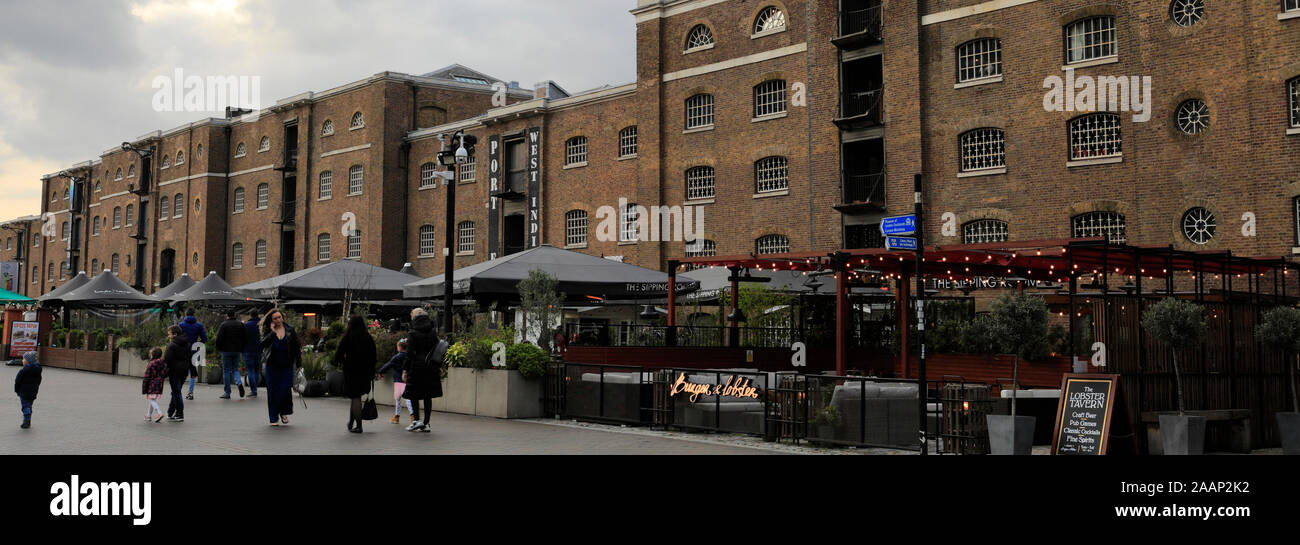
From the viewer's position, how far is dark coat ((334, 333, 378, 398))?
13.5m

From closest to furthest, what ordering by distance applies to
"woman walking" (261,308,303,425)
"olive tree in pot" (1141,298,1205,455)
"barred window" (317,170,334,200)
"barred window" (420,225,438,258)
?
1. "olive tree in pot" (1141,298,1205,455)
2. "woman walking" (261,308,303,425)
3. "barred window" (420,225,438,258)
4. "barred window" (317,170,334,200)

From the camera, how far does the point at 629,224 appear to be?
1460 inches

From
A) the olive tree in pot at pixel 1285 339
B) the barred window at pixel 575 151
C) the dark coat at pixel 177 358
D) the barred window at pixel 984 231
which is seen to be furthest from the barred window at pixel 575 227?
the olive tree in pot at pixel 1285 339

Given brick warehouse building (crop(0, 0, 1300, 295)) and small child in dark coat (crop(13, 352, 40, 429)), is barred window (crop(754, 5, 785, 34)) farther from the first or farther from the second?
small child in dark coat (crop(13, 352, 40, 429))

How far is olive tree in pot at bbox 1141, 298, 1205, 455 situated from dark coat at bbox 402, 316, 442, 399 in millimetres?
8781

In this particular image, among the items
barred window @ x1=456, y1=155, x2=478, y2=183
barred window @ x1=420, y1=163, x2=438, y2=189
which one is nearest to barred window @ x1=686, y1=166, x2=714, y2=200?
barred window @ x1=456, y1=155, x2=478, y2=183

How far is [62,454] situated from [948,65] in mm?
24014

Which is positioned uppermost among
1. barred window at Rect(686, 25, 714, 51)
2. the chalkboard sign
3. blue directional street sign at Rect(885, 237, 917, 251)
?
barred window at Rect(686, 25, 714, 51)

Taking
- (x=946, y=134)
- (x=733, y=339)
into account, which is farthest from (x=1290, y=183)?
(x=733, y=339)

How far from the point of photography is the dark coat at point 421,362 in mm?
13828

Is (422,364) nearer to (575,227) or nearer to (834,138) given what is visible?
(834,138)

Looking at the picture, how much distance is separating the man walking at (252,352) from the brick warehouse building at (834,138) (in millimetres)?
16684

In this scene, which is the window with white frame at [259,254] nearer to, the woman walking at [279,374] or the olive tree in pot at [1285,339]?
the woman walking at [279,374]

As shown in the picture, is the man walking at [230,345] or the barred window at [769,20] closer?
the man walking at [230,345]
